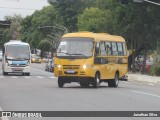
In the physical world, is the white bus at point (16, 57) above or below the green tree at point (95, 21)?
below

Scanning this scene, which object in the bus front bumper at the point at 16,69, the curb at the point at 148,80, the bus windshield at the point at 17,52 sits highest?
the bus windshield at the point at 17,52

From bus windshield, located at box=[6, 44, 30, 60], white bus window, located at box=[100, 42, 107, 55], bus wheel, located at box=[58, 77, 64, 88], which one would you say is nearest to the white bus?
bus windshield, located at box=[6, 44, 30, 60]

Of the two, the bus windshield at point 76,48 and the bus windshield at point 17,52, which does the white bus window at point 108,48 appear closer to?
the bus windshield at point 76,48

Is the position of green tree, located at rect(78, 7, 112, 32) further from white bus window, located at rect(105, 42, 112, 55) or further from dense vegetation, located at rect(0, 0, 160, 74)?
white bus window, located at rect(105, 42, 112, 55)

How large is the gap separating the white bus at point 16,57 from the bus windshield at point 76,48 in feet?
59.0

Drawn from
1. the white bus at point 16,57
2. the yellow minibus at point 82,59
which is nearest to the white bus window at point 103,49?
the yellow minibus at point 82,59

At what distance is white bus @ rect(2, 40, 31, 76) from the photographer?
155 feet

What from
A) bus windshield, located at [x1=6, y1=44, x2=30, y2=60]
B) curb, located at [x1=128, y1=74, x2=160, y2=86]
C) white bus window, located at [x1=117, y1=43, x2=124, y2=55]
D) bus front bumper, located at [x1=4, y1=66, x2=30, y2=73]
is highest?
white bus window, located at [x1=117, y1=43, x2=124, y2=55]

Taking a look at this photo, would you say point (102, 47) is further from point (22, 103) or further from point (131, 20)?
point (131, 20)

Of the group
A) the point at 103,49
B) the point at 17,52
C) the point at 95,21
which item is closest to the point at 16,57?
the point at 17,52

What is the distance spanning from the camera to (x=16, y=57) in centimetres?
4734

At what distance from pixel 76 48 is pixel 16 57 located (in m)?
18.7

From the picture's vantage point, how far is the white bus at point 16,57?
4731 cm

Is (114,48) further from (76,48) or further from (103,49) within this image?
(76,48)
